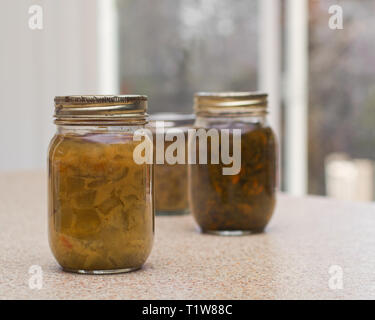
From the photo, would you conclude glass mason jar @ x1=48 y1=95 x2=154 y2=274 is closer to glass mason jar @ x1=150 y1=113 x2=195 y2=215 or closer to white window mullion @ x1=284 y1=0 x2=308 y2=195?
glass mason jar @ x1=150 y1=113 x2=195 y2=215

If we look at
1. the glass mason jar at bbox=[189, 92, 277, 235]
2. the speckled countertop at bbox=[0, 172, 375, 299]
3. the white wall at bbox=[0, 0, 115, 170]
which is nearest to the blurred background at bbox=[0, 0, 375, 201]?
the white wall at bbox=[0, 0, 115, 170]

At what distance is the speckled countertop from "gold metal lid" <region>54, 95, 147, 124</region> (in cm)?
20

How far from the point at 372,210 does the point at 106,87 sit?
3027 millimetres

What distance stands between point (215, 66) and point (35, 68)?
3.67ft

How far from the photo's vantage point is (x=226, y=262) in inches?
39.8

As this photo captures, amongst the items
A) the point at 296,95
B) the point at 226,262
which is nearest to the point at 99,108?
the point at 226,262

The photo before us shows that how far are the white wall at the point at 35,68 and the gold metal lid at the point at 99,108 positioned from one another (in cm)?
306

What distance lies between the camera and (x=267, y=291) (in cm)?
83

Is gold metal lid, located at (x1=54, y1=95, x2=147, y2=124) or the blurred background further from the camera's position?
the blurred background

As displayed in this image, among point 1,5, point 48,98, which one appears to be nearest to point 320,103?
point 48,98

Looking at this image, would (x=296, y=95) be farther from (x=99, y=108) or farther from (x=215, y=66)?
(x=99, y=108)

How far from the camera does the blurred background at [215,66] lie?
396 cm

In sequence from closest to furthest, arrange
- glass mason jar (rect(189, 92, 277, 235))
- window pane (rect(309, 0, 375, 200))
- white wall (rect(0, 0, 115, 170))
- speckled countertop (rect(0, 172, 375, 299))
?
speckled countertop (rect(0, 172, 375, 299)), glass mason jar (rect(189, 92, 277, 235)), white wall (rect(0, 0, 115, 170)), window pane (rect(309, 0, 375, 200))

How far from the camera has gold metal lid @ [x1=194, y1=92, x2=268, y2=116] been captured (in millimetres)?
1194
